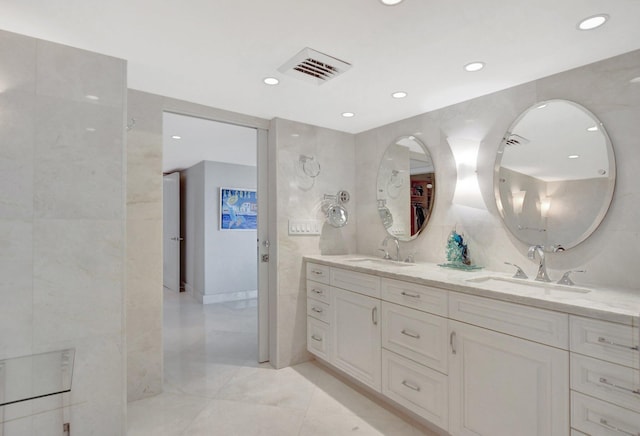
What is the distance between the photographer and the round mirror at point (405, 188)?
108 inches

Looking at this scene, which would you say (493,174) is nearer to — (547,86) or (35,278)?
(547,86)

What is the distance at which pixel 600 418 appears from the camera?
1278mm

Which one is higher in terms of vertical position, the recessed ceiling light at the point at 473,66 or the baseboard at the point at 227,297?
the recessed ceiling light at the point at 473,66

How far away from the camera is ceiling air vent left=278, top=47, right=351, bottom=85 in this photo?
72.2 inches

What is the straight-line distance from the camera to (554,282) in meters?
1.95

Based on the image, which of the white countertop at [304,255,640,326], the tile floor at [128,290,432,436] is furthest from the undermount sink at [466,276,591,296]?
the tile floor at [128,290,432,436]

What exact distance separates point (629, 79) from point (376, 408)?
243cm

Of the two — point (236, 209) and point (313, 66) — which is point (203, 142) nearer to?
point (236, 209)

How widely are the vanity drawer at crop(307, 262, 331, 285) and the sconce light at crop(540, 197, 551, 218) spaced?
1.53m

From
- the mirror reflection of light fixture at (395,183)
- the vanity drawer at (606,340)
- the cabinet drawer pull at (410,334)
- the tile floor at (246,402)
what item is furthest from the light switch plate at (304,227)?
the vanity drawer at (606,340)

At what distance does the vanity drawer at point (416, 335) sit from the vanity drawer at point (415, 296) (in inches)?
1.4

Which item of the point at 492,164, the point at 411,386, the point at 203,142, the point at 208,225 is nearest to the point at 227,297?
the point at 208,225

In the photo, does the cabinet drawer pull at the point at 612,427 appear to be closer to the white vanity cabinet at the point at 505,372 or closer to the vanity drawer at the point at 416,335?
the white vanity cabinet at the point at 505,372

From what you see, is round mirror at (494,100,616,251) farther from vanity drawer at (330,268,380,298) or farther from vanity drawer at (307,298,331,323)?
vanity drawer at (307,298,331,323)
